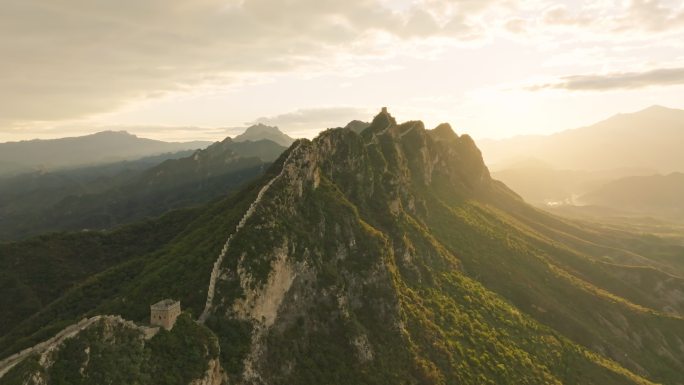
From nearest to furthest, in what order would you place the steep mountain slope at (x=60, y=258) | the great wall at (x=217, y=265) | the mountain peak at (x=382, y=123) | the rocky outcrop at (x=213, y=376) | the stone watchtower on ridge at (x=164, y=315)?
→ the rocky outcrop at (x=213, y=376), the stone watchtower on ridge at (x=164, y=315), the great wall at (x=217, y=265), the steep mountain slope at (x=60, y=258), the mountain peak at (x=382, y=123)

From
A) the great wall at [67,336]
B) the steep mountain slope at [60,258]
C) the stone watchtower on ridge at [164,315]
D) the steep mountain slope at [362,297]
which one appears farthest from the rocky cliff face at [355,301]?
the steep mountain slope at [60,258]

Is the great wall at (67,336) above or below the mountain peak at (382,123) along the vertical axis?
below

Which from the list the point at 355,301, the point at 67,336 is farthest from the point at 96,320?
the point at 355,301

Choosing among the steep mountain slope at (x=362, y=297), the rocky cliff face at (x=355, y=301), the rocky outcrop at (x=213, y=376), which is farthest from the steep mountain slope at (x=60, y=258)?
the rocky outcrop at (x=213, y=376)

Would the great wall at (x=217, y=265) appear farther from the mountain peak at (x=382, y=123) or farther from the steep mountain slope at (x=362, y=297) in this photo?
the mountain peak at (x=382, y=123)

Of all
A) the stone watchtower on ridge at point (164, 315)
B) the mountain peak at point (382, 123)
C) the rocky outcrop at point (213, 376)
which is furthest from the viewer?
the mountain peak at point (382, 123)

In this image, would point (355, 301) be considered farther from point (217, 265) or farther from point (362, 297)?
point (217, 265)

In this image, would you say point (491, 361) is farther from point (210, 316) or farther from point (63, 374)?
point (63, 374)

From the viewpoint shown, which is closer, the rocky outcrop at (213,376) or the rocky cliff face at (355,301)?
the rocky outcrop at (213,376)
